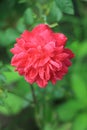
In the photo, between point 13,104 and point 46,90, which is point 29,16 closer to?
point 46,90

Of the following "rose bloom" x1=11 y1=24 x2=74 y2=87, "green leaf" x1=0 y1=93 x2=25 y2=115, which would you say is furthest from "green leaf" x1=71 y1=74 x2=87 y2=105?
"rose bloom" x1=11 y1=24 x2=74 y2=87

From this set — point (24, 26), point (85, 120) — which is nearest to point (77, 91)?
point (85, 120)

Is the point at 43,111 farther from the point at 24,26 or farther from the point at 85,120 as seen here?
the point at 24,26

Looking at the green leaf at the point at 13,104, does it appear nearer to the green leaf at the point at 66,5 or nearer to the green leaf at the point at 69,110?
the green leaf at the point at 69,110

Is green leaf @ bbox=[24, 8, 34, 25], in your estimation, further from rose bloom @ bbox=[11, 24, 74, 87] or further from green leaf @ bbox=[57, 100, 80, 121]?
green leaf @ bbox=[57, 100, 80, 121]

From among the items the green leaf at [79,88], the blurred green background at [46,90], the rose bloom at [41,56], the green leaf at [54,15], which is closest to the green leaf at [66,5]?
the rose bloom at [41,56]

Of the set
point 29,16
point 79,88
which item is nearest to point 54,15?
point 29,16
